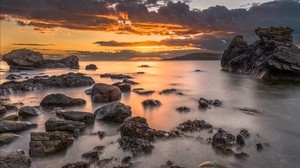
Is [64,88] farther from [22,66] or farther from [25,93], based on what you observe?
[22,66]

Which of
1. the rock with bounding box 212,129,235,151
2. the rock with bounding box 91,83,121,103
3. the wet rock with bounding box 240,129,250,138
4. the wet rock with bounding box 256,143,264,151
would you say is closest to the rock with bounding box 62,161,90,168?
the rock with bounding box 212,129,235,151

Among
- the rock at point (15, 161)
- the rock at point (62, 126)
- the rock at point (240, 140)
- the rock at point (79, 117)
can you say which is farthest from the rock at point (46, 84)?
the rock at point (240, 140)

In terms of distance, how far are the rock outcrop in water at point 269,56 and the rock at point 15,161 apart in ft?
216

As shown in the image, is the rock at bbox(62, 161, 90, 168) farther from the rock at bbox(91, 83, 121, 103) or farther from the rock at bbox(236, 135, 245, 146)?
the rock at bbox(91, 83, 121, 103)

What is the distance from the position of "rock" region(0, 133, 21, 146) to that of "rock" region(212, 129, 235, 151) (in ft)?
44.1

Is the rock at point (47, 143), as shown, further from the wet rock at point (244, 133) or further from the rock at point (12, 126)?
the wet rock at point (244, 133)

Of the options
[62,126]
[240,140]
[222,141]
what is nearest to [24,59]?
[62,126]

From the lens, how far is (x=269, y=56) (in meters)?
76.8

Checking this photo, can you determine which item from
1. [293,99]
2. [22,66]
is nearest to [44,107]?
[293,99]

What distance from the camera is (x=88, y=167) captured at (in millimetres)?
16094

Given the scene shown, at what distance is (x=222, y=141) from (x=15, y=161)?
12.7 meters

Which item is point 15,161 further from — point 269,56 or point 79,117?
point 269,56

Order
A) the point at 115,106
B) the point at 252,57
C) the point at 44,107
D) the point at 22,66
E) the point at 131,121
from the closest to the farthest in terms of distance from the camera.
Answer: the point at 131,121 → the point at 115,106 → the point at 44,107 → the point at 252,57 → the point at 22,66

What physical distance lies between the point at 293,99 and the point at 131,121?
31453 millimetres
